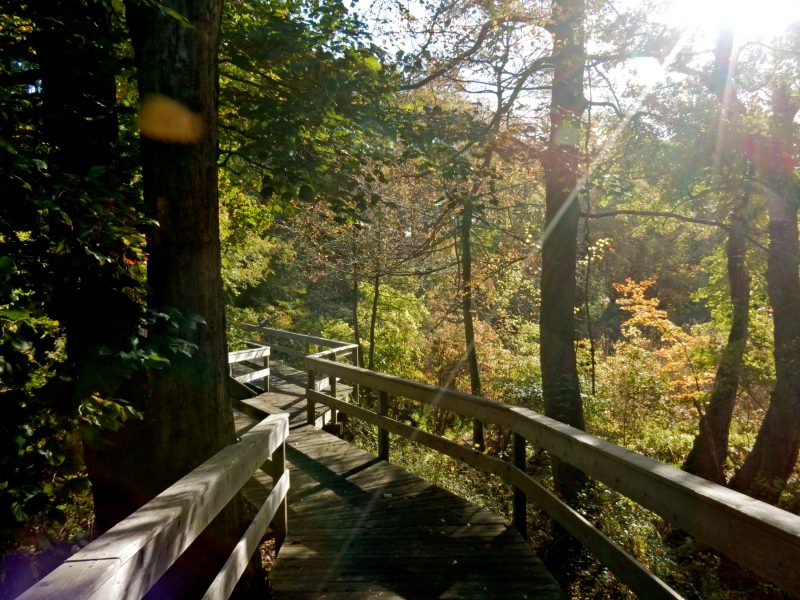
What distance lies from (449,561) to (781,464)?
26.1 ft

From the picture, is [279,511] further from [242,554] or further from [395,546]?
[242,554]

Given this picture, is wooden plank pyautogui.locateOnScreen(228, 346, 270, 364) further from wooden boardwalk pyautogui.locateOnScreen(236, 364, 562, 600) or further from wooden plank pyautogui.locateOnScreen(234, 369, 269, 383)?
wooden boardwalk pyautogui.locateOnScreen(236, 364, 562, 600)

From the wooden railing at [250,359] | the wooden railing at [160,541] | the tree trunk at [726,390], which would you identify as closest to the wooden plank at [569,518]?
the wooden railing at [160,541]

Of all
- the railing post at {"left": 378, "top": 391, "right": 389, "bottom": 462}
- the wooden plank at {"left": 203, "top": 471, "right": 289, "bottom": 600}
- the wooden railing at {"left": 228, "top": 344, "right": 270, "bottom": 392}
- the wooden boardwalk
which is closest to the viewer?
the wooden plank at {"left": 203, "top": 471, "right": 289, "bottom": 600}

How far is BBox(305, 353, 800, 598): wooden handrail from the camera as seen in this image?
207 cm

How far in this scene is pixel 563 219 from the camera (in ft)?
27.3

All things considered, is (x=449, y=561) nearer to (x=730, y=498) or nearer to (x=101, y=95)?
(x=730, y=498)

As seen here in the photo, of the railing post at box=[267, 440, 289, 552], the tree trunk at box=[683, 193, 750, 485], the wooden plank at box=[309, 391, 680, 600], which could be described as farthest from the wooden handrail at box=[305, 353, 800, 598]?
the tree trunk at box=[683, 193, 750, 485]

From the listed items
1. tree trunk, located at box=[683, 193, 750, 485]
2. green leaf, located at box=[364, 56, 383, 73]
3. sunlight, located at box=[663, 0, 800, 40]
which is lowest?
tree trunk, located at box=[683, 193, 750, 485]

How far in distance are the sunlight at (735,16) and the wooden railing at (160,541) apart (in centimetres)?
894

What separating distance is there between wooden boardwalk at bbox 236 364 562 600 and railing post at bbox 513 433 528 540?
10cm

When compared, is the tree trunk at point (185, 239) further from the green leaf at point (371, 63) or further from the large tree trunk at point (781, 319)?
the large tree trunk at point (781, 319)

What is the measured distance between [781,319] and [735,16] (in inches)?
205

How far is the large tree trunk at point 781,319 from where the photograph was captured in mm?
9133
